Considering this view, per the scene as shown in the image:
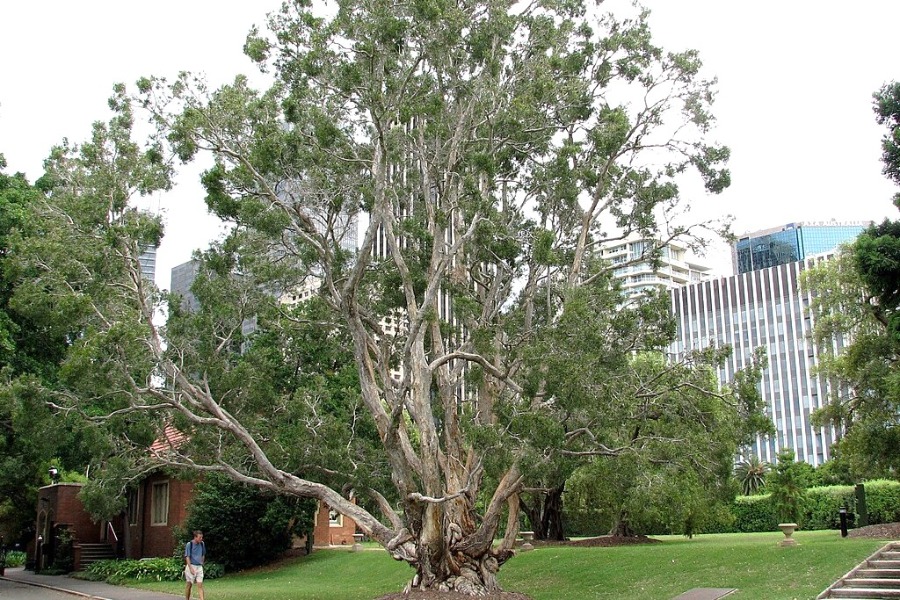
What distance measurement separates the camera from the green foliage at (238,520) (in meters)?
27.4

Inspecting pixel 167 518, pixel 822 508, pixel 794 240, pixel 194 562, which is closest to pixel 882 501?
pixel 822 508

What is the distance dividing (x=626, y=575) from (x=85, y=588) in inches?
619

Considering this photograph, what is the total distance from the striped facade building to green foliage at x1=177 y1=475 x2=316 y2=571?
2693 inches

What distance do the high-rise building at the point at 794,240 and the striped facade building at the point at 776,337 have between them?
33317mm

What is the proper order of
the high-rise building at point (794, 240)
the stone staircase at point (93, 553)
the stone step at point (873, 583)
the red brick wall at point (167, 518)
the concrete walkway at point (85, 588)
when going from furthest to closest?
the high-rise building at point (794, 240), the stone staircase at point (93, 553), the red brick wall at point (167, 518), the concrete walkway at point (85, 588), the stone step at point (873, 583)

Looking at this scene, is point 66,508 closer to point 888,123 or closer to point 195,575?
point 195,575

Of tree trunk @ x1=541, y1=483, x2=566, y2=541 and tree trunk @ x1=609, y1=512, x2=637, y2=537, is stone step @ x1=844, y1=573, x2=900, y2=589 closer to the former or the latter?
tree trunk @ x1=609, y1=512, x2=637, y2=537

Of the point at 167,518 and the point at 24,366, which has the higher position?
the point at 24,366

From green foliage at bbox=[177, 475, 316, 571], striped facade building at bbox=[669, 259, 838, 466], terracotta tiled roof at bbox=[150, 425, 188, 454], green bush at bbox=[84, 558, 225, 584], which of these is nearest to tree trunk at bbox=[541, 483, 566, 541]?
green foliage at bbox=[177, 475, 316, 571]

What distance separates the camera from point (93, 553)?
32.3 m

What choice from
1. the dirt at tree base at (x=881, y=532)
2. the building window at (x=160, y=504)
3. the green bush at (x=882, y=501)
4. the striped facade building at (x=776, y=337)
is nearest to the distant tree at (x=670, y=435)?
the dirt at tree base at (x=881, y=532)

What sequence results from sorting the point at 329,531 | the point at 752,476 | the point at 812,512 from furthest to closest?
the point at 752,476, the point at 812,512, the point at 329,531

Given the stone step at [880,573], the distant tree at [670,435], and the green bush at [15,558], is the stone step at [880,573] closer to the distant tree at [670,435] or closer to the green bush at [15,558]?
the distant tree at [670,435]

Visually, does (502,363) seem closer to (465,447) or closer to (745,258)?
(465,447)
